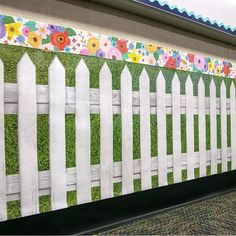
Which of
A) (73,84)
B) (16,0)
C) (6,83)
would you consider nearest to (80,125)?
(73,84)

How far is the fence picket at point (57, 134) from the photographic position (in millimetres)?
949

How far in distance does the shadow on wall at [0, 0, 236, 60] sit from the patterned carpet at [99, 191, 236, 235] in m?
0.79

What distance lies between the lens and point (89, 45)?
105 cm

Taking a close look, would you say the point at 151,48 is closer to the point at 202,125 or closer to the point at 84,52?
the point at 84,52

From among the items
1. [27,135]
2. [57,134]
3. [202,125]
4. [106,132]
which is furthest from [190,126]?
[27,135]

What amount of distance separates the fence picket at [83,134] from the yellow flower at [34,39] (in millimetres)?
162

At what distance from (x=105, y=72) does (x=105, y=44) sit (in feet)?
0.37

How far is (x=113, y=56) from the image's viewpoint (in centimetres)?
112

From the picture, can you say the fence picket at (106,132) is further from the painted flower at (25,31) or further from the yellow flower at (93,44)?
the painted flower at (25,31)

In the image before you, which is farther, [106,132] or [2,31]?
[106,132]

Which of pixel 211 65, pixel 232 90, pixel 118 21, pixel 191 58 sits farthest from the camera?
pixel 232 90

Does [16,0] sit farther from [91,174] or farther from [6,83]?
[91,174]

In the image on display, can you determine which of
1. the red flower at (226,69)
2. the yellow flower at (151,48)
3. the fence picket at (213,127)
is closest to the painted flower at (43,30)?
the yellow flower at (151,48)

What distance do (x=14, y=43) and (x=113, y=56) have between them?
39 centimetres
